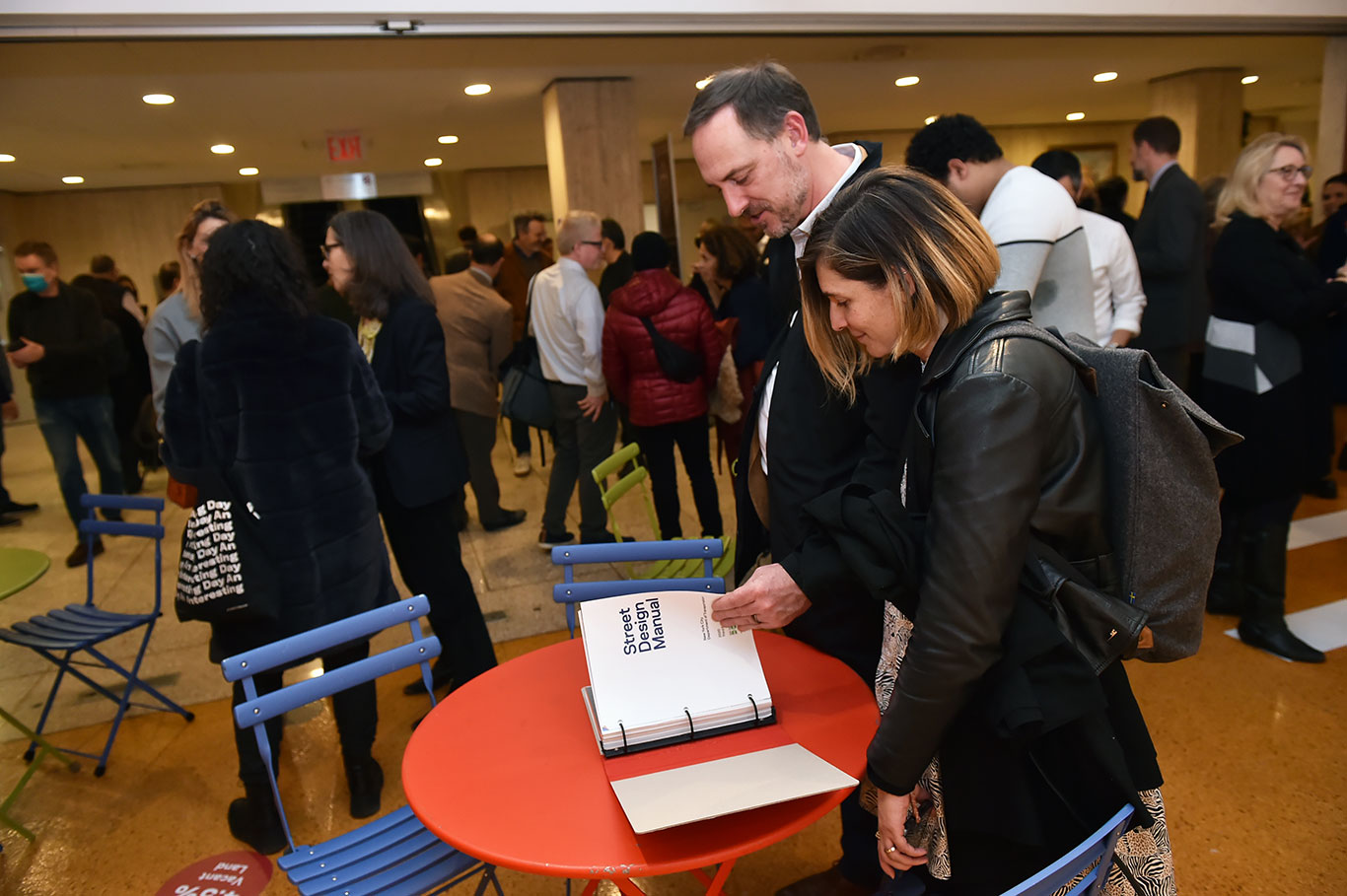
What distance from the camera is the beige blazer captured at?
444 cm

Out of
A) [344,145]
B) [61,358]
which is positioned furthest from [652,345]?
[344,145]

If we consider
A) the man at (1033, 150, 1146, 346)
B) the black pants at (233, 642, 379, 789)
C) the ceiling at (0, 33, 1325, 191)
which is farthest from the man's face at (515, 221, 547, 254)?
the black pants at (233, 642, 379, 789)

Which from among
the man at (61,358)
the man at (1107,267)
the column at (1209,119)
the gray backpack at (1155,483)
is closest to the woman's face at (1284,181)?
the man at (1107,267)

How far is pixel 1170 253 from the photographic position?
3793 mm

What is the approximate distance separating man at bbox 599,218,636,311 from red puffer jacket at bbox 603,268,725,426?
4.48 feet

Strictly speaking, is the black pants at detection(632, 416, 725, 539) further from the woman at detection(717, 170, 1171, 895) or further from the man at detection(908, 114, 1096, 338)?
the woman at detection(717, 170, 1171, 895)

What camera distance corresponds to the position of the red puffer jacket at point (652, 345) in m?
4.10

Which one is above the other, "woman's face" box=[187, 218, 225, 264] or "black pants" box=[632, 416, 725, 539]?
"woman's face" box=[187, 218, 225, 264]

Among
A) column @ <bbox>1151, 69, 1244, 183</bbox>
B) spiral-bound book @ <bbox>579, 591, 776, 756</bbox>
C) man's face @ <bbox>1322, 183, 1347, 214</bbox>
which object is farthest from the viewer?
column @ <bbox>1151, 69, 1244, 183</bbox>

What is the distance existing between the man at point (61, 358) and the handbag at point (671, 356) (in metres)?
3.55

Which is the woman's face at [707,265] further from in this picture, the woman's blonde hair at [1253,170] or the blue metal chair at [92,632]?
the blue metal chair at [92,632]

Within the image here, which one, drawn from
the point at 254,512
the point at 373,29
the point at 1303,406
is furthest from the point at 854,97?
the point at 254,512

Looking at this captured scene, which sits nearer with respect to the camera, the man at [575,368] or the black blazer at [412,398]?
the black blazer at [412,398]

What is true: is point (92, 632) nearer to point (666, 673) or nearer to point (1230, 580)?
point (666, 673)
